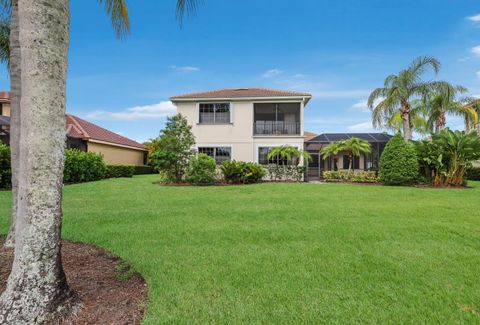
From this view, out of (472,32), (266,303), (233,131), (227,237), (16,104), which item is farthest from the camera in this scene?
(233,131)

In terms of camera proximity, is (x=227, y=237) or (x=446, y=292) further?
(x=227, y=237)

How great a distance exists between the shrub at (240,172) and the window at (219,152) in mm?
3488

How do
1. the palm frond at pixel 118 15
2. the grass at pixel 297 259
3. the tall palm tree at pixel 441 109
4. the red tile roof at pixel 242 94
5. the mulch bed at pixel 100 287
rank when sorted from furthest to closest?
the tall palm tree at pixel 441 109 < the red tile roof at pixel 242 94 < the palm frond at pixel 118 15 < the grass at pixel 297 259 < the mulch bed at pixel 100 287

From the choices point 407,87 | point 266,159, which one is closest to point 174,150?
point 266,159

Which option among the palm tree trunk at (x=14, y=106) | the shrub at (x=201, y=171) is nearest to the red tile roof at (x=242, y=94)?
the shrub at (x=201, y=171)

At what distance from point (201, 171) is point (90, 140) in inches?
465

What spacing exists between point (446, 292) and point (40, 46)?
494cm

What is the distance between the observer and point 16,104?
4152 millimetres

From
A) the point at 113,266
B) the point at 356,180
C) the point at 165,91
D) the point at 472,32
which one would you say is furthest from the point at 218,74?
the point at 113,266

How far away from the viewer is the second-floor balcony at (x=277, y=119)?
1953cm

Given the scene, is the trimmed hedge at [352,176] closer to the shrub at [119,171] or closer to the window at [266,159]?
the window at [266,159]

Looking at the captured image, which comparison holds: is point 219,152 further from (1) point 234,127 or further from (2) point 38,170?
(2) point 38,170

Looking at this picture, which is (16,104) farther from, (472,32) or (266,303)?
(472,32)

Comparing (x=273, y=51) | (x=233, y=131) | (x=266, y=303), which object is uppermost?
(x=273, y=51)
